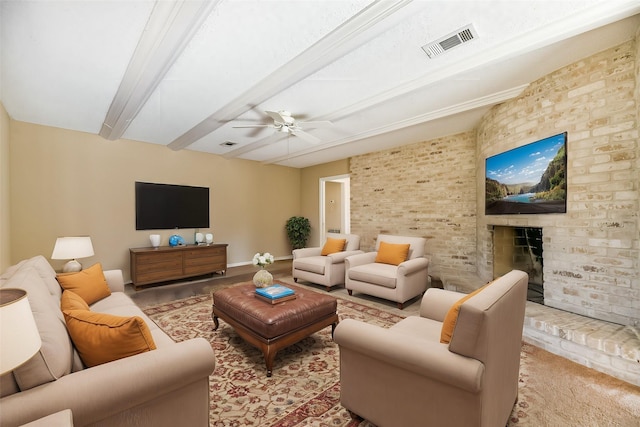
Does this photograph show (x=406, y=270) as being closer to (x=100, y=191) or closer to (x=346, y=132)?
(x=346, y=132)

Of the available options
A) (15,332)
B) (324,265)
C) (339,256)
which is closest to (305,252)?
(324,265)

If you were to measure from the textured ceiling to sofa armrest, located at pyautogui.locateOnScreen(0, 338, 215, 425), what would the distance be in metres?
2.17

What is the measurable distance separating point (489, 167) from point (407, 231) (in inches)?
77.6

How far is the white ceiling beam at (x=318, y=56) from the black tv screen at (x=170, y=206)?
7.22 ft

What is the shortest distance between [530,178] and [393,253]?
6.21ft

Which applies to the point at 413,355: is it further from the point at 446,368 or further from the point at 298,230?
the point at 298,230

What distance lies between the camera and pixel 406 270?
343 cm

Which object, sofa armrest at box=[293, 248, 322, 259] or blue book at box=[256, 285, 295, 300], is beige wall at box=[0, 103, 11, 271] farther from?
sofa armrest at box=[293, 248, 322, 259]

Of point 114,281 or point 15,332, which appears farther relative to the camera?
point 114,281

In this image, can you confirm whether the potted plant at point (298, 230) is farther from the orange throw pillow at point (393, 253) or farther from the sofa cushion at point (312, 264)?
the orange throw pillow at point (393, 253)

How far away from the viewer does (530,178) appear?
119 inches

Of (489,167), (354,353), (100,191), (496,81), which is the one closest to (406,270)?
(489,167)

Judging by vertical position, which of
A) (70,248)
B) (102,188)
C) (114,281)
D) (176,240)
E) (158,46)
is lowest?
(114,281)

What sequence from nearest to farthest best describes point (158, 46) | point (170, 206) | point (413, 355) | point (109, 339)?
1. point (109, 339)
2. point (413, 355)
3. point (158, 46)
4. point (170, 206)
